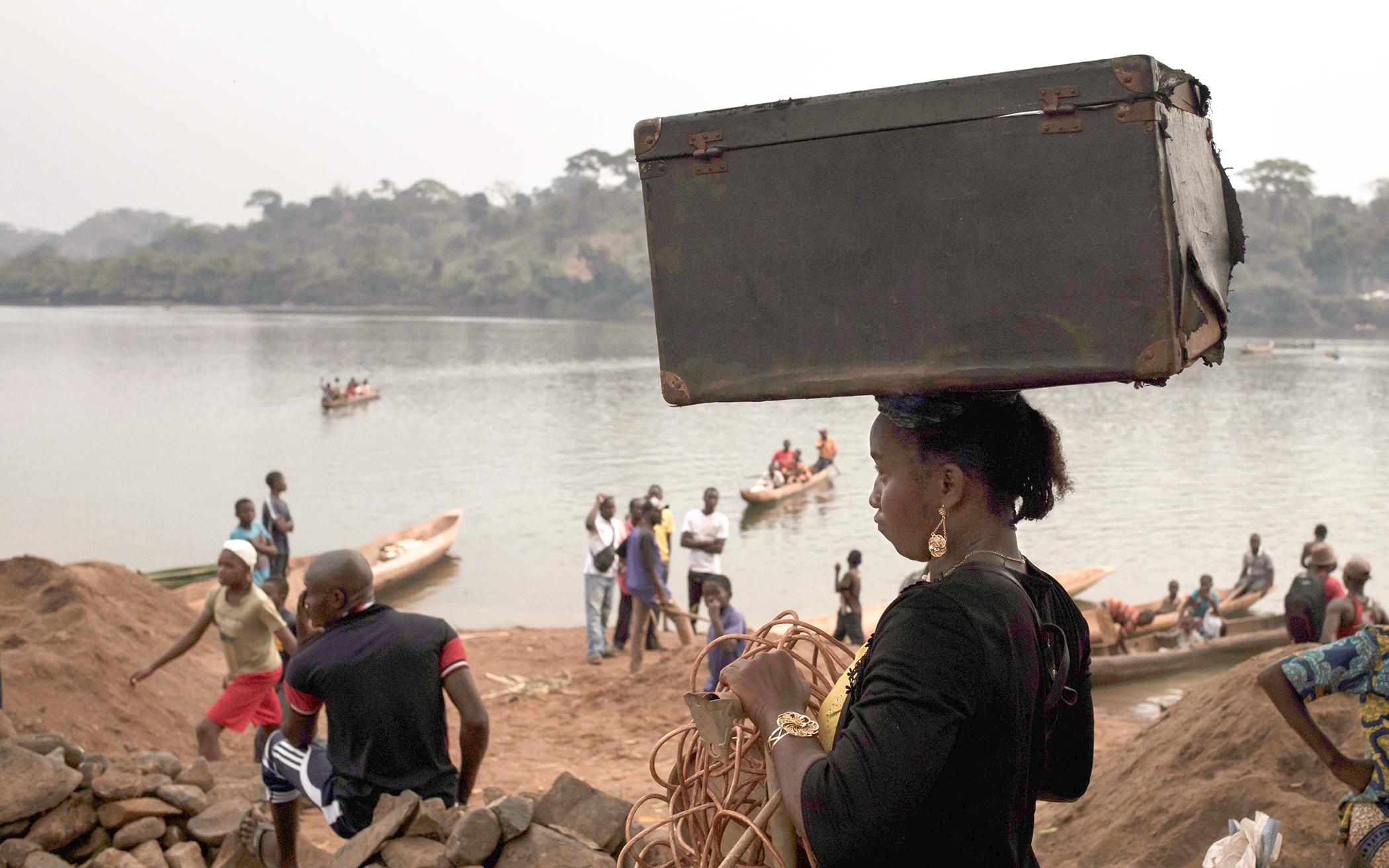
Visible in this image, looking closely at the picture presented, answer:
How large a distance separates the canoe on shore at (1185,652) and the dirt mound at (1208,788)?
20.8 feet

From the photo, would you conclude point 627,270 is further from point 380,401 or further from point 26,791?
point 26,791

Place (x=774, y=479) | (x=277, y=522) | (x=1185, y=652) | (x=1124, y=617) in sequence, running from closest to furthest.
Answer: (x=1185, y=652) → (x=277, y=522) → (x=1124, y=617) → (x=774, y=479)

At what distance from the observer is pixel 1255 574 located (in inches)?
624

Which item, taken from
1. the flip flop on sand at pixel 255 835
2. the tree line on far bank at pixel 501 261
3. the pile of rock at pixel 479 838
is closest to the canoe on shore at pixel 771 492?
the flip flop on sand at pixel 255 835

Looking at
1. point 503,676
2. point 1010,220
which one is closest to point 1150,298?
point 1010,220

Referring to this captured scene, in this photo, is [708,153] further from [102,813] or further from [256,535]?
[256,535]

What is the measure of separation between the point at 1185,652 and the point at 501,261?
4272 inches

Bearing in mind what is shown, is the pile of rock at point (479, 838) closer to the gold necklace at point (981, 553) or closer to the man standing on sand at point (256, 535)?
the gold necklace at point (981, 553)

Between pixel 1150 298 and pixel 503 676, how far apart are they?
10.8 metres

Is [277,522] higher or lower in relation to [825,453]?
higher

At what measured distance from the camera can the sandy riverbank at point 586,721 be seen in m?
5.14

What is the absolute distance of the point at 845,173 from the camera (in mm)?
1823

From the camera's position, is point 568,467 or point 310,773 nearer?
point 310,773

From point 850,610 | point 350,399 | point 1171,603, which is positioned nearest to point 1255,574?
point 1171,603
